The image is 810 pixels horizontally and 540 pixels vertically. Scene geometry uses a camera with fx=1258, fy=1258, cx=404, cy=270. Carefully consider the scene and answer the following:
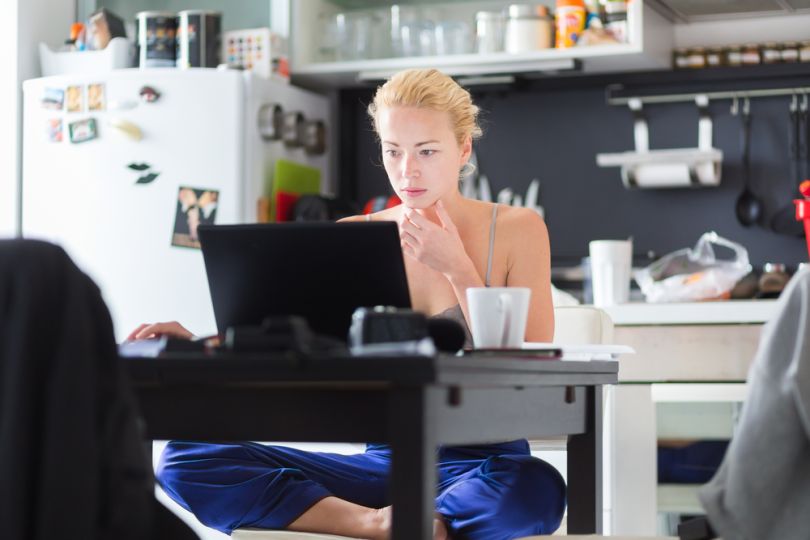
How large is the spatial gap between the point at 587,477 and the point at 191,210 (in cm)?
212

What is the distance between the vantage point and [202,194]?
382 cm

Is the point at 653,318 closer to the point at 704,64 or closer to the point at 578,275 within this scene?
the point at 578,275

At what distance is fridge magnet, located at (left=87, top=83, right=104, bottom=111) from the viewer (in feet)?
12.8

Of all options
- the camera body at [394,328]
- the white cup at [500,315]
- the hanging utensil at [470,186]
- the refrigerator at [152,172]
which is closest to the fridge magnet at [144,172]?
the refrigerator at [152,172]

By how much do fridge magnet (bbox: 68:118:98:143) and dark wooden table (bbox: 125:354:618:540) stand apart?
8.85 ft

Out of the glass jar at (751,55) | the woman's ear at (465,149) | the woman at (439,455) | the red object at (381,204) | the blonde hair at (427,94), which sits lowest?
the woman at (439,455)

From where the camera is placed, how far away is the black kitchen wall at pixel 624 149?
3924 millimetres

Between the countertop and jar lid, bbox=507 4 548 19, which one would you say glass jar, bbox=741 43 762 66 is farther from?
the countertop

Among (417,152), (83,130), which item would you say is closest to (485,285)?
(417,152)

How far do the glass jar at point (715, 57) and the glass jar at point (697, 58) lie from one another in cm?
2

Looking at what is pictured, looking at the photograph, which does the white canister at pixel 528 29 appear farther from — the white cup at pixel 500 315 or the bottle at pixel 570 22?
the white cup at pixel 500 315

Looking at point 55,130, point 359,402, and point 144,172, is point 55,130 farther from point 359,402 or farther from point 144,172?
point 359,402

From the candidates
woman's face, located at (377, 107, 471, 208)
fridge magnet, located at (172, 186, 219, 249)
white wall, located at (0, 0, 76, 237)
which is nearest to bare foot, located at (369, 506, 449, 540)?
woman's face, located at (377, 107, 471, 208)

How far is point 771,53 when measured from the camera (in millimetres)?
3857
